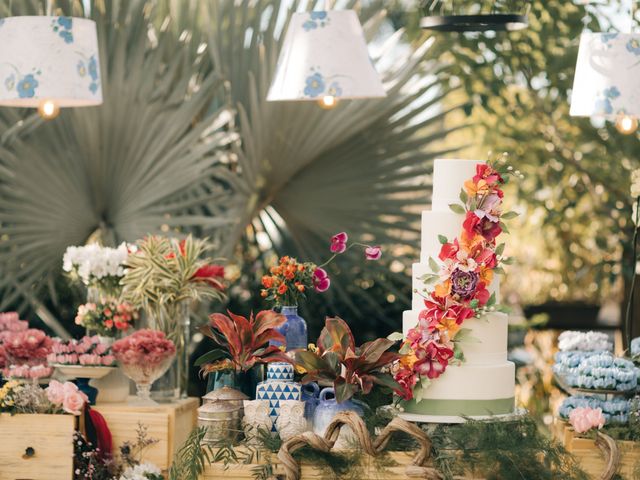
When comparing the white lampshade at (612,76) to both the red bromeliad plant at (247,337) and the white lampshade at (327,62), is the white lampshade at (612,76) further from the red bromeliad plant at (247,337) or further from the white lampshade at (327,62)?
the red bromeliad plant at (247,337)

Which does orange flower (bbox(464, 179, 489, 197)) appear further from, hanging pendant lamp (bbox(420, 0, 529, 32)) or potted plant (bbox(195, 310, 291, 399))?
hanging pendant lamp (bbox(420, 0, 529, 32))

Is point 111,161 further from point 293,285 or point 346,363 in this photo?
point 346,363

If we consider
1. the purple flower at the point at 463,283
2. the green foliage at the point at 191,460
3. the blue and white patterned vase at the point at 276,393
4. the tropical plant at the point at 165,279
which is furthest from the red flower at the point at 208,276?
the purple flower at the point at 463,283

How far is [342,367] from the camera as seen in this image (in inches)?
114

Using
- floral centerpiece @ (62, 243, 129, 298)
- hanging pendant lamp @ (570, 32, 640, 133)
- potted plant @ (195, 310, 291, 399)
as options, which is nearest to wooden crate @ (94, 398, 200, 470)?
floral centerpiece @ (62, 243, 129, 298)

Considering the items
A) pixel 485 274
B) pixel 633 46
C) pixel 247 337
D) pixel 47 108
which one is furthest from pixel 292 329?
pixel 633 46

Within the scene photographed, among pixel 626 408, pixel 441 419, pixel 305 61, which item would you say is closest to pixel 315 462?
pixel 441 419

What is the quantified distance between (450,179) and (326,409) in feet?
2.28

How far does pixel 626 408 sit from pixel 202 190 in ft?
7.50

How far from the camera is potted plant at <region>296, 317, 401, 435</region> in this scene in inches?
112

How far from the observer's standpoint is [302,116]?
4980 mm

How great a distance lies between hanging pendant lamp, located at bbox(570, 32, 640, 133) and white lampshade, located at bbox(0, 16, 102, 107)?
1.58 metres

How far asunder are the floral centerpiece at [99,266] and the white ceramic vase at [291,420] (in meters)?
1.06

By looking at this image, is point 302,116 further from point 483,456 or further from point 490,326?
point 483,456
